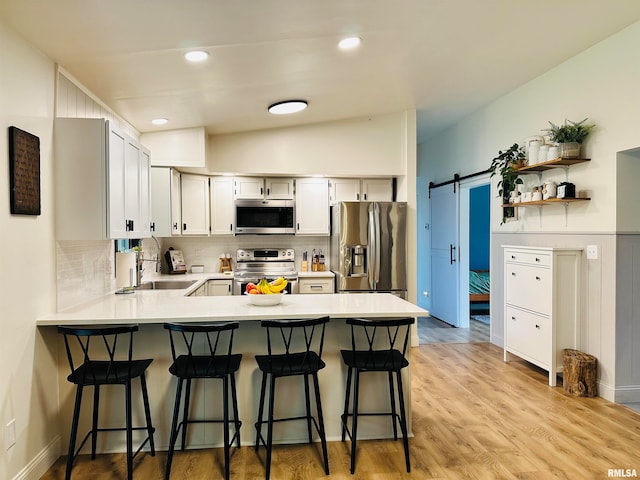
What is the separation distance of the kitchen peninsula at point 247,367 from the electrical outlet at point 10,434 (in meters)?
0.48

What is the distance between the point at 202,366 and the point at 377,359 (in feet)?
3.52

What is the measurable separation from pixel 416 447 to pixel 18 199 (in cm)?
280

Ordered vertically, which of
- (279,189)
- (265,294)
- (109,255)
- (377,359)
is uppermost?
(279,189)

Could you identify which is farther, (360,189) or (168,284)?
(360,189)

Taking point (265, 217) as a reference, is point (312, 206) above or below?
above

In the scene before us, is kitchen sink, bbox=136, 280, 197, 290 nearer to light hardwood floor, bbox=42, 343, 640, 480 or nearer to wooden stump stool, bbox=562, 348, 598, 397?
light hardwood floor, bbox=42, 343, 640, 480

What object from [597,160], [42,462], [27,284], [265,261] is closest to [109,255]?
[27,284]

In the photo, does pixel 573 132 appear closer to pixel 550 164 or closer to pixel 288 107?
pixel 550 164

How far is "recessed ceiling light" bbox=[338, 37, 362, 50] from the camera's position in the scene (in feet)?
9.09

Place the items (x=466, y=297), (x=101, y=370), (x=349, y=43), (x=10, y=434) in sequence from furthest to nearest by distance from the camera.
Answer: (x=466, y=297)
(x=349, y=43)
(x=101, y=370)
(x=10, y=434)

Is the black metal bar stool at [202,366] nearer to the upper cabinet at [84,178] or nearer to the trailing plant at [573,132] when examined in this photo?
the upper cabinet at [84,178]

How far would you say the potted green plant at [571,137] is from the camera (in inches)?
142

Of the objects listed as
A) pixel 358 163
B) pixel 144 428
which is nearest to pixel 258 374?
pixel 144 428

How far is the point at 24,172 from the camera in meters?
2.24
